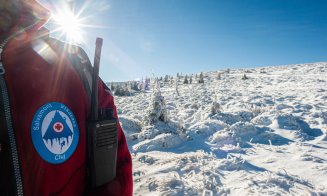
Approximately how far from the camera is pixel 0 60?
99 cm

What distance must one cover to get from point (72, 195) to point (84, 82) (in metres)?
0.45

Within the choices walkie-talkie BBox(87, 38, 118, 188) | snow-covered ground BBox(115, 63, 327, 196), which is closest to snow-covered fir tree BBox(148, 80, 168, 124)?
snow-covered ground BBox(115, 63, 327, 196)

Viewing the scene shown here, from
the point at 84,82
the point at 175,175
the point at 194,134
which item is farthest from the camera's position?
the point at 194,134

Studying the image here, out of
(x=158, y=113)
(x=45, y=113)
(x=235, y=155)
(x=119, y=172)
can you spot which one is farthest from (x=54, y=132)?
(x=158, y=113)

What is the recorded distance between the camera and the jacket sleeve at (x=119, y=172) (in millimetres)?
1273

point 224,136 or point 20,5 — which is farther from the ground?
point 20,5

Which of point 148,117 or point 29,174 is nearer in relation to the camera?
point 29,174

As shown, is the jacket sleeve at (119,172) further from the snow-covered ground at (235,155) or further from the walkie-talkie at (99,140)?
the snow-covered ground at (235,155)

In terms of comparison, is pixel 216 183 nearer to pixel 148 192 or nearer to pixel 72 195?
pixel 148 192

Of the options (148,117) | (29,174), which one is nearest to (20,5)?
(29,174)

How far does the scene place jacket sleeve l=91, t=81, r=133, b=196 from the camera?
127cm

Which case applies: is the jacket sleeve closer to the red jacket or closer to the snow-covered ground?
the red jacket

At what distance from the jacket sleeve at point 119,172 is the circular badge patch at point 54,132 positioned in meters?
0.26

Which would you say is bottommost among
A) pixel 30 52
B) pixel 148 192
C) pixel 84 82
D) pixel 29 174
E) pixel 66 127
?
pixel 148 192
